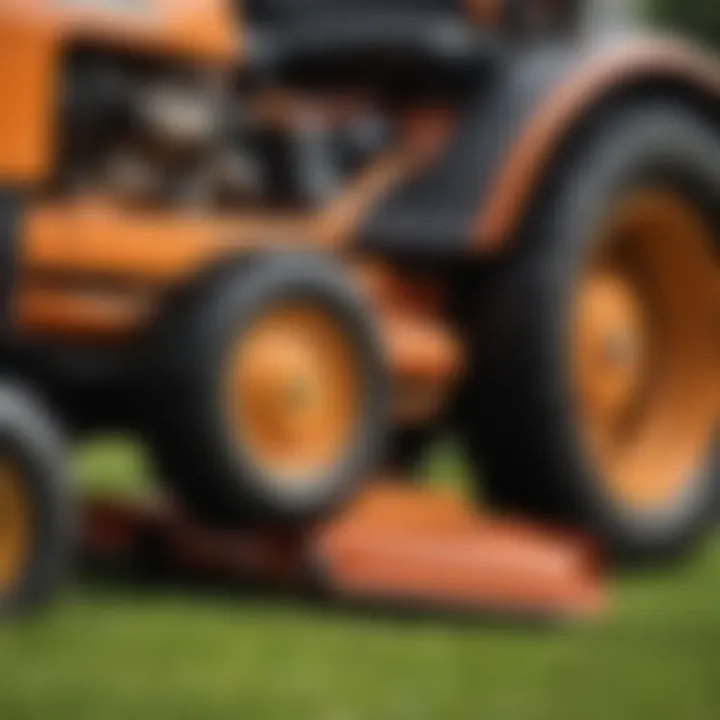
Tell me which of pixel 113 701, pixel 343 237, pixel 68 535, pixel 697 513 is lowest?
pixel 113 701

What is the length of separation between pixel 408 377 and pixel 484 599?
17.2 inches

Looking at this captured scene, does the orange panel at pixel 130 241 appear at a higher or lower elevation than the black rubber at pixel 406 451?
higher

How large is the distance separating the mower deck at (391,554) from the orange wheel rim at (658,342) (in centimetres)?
29

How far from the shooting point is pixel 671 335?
13.6 feet

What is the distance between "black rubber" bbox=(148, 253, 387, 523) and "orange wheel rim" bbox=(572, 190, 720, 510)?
0.65 meters

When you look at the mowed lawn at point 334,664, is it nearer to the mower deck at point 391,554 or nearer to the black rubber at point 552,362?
the mower deck at point 391,554

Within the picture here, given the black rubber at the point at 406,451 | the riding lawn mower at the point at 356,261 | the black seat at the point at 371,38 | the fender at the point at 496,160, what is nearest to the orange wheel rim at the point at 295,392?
the riding lawn mower at the point at 356,261

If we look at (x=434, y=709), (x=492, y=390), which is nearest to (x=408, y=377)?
(x=492, y=390)

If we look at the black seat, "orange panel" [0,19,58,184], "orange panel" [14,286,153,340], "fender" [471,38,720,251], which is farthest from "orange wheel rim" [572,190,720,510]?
"orange panel" [0,19,58,184]

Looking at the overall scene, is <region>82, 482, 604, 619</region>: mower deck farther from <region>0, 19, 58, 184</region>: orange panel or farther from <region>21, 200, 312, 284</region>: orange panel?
<region>0, 19, 58, 184</region>: orange panel

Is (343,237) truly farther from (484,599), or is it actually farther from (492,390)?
(484,599)

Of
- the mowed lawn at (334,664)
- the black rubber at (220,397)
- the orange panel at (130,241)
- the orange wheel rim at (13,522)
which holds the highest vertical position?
the orange panel at (130,241)

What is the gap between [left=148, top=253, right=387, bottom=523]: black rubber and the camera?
11.0 feet

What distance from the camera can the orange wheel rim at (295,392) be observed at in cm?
343
